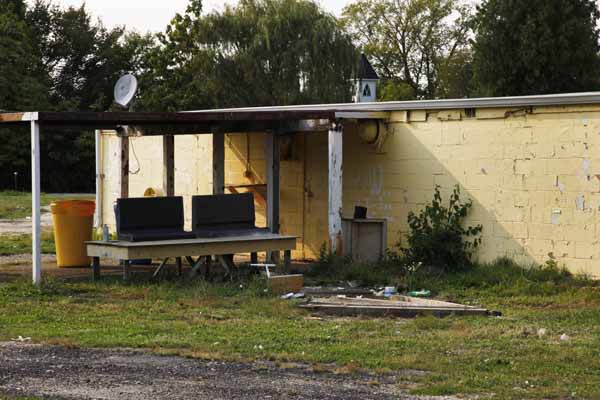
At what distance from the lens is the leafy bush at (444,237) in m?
15.9

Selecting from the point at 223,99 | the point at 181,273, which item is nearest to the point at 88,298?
the point at 181,273

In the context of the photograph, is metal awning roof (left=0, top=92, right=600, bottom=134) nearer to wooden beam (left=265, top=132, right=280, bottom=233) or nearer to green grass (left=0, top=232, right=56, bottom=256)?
wooden beam (left=265, top=132, right=280, bottom=233)

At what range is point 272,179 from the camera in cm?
1791

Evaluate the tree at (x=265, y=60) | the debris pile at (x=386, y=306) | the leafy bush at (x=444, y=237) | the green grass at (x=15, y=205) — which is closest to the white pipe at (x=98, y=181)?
the green grass at (x=15, y=205)

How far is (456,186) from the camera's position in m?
16.2

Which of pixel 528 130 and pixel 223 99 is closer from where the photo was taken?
pixel 528 130

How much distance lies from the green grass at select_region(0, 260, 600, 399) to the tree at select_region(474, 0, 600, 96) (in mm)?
25703

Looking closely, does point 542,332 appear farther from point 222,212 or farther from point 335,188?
point 335,188

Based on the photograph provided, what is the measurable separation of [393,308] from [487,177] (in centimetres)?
411

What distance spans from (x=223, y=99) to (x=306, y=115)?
33636 mm

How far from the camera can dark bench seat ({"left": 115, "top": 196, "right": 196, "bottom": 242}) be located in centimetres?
1505

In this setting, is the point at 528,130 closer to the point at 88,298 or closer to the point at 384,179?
the point at 384,179

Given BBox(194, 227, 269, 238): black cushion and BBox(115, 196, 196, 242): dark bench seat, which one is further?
BBox(194, 227, 269, 238): black cushion

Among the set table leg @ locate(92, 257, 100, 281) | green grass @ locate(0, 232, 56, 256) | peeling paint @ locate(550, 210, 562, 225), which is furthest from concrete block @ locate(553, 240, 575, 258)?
green grass @ locate(0, 232, 56, 256)
